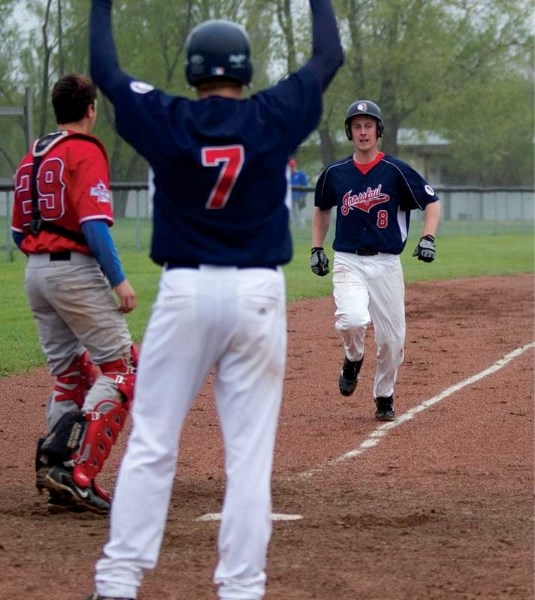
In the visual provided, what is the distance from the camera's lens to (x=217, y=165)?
397 centimetres

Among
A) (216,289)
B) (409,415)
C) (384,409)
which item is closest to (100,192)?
(216,289)

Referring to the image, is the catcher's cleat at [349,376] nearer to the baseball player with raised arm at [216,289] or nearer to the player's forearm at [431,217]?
the player's forearm at [431,217]

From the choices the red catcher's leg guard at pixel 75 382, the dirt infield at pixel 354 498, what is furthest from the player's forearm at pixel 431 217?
the red catcher's leg guard at pixel 75 382

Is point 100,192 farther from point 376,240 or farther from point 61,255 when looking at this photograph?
point 376,240

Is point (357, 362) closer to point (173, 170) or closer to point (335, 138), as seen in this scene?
point (173, 170)

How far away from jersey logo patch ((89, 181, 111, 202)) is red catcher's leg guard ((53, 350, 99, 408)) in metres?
0.98

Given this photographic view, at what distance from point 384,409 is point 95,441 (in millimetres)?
3296

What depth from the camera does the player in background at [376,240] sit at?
8.45 metres

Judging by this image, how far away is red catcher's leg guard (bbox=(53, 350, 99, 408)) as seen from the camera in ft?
20.4

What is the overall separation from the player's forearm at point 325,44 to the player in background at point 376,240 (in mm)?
4010

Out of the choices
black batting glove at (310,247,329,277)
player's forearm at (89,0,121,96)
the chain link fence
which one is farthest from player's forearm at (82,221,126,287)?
the chain link fence

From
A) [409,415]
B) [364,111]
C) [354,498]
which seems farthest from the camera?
[409,415]

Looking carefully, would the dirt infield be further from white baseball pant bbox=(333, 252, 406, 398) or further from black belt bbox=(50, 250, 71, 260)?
black belt bbox=(50, 250, 71, 260)

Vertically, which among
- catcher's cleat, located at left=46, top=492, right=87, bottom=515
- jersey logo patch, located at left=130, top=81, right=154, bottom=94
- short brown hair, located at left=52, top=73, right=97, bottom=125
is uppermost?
short brown hair, located at left=52, top=73, right=97, bottom=125
